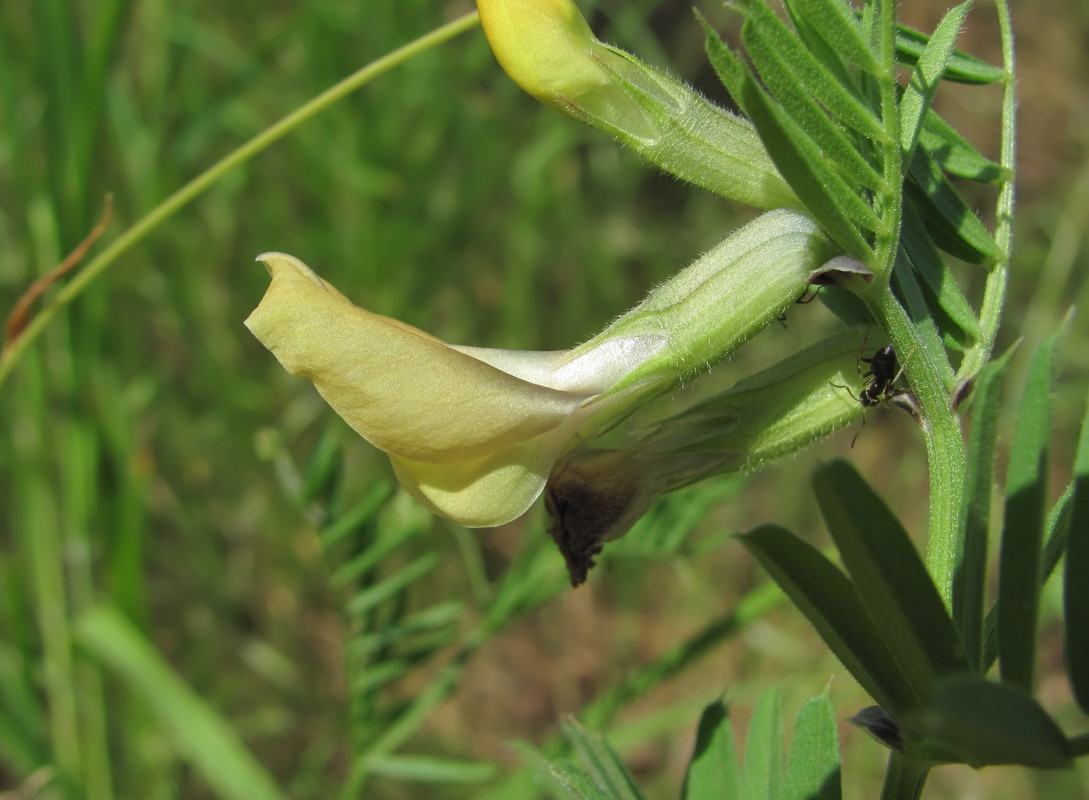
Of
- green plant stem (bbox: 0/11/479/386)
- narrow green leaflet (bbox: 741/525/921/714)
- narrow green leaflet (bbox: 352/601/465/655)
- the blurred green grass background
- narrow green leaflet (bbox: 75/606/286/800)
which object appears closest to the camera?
narrow green leaflet (bbox: 741/525/921/714)

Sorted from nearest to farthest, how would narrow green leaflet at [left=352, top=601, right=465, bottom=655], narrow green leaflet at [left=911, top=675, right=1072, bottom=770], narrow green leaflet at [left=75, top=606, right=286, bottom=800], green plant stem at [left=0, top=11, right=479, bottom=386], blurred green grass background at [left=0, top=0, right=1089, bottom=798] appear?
1. narrow green leaflet at [left=911, top=675, right=1072, bottom=770]
2. green plant stem at [left=0, top=11, right=479, bottom=386]
3. narrow green leaflet at [left=352, top=601, right=465, bottom=655]
4. narrow green leaflet at [left=75, top=606, right=286, bottom=800]
5. blurred green grass background at [left=0, top=0, right=1089, bottom=798]

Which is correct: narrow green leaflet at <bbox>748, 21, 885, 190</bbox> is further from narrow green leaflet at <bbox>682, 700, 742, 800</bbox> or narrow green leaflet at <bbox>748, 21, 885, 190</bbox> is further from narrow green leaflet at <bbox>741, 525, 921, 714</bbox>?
narrow green leaflet at <bbox>682, 700, 742, 800</bbox>

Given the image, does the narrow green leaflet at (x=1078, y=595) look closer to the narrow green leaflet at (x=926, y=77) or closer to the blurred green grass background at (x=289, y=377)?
the narrow green leaflet at (x=926, y=77)

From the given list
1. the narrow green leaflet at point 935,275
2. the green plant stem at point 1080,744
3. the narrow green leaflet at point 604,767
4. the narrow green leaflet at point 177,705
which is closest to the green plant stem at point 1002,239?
the narrow green leaflet at point 935,275

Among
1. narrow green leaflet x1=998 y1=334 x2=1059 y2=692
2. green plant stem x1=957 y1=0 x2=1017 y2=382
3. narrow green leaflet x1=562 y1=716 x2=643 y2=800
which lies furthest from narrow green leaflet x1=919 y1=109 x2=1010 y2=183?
narrow green leaflet x1=562 y1=716 x2=643 y2=800

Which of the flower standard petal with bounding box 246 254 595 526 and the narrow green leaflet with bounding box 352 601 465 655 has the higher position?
the flower standard petal with bounding box 246 254 595 526

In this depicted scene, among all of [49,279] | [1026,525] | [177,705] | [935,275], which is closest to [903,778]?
[1026,525]
